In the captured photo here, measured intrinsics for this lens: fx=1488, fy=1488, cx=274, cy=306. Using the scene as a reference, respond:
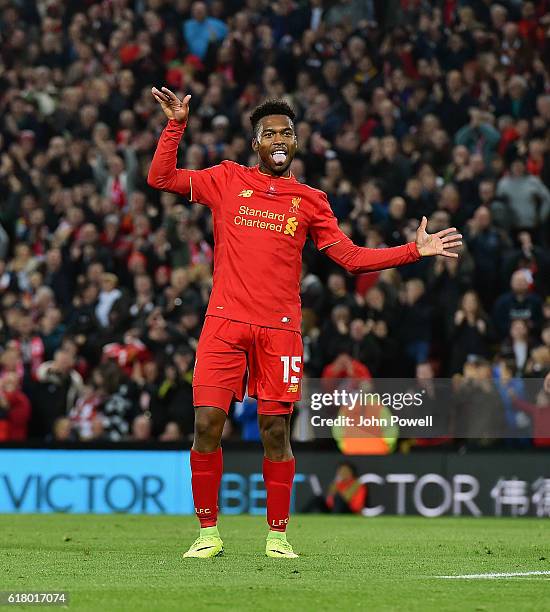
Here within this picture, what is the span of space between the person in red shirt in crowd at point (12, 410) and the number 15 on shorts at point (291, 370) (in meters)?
9.15

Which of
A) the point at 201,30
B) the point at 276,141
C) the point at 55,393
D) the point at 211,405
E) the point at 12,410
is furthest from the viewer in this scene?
the point at 201,30

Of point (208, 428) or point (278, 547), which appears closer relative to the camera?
point (208, 428)

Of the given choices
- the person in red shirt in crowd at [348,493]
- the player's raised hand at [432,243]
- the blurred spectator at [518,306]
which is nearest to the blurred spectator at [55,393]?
the person in red shirt in crowd at [348,493]

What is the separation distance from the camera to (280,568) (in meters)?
8.00

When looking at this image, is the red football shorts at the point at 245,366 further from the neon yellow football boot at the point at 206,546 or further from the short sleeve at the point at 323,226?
the neon yellow football boot at the point at 206,546

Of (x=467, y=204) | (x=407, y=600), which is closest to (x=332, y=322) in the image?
(x=467, y=204)

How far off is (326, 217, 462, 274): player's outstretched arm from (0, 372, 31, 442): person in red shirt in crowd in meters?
9.15

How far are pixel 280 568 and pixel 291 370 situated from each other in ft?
4.26

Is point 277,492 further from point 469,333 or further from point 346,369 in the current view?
point 469,333

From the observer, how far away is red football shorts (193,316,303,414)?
863 centimetres

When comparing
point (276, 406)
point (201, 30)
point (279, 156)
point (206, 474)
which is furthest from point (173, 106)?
point (201, 30)

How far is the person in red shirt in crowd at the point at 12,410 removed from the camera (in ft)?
57.2

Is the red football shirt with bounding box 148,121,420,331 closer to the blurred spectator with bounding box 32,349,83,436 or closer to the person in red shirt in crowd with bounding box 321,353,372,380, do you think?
the person in red shirt in crowd with bounding box 321,353,372,380

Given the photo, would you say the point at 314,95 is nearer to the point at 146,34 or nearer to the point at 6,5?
the point at 146,34
